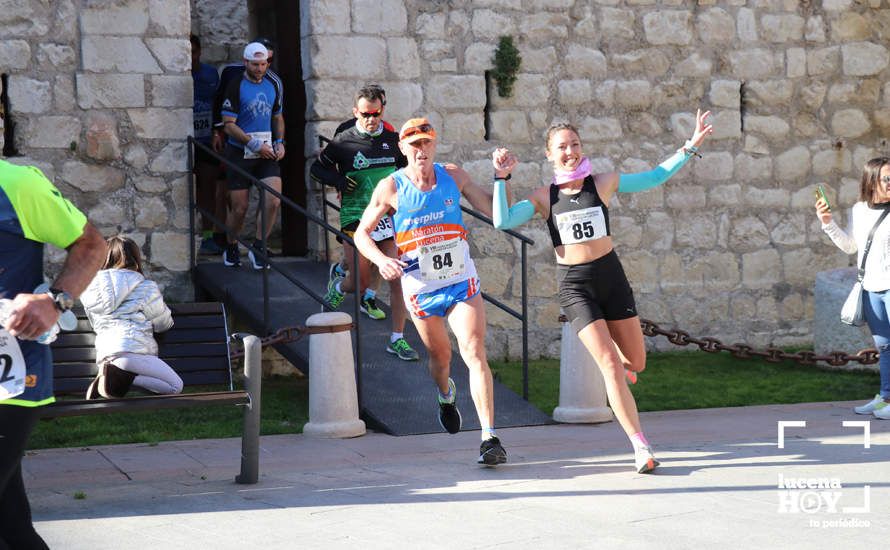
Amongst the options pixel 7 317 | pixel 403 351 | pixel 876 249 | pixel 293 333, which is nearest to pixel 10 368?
pixel 7 317

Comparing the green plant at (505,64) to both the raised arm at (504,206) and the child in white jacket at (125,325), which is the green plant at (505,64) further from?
the child in white jacket at (125,325)

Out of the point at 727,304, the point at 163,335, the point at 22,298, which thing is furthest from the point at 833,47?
the point at 22,298

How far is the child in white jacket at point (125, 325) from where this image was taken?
6.55 m

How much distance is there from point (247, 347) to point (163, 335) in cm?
108

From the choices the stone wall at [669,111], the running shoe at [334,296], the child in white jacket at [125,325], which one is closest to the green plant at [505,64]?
the stone wall at [669,111]

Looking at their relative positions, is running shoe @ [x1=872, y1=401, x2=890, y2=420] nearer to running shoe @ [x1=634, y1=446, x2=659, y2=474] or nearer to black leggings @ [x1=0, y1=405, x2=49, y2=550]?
running shoe @ [x1=634, y1=446, x2=659, y2=474]

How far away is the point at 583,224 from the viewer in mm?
6395

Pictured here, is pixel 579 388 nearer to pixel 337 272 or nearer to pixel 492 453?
pixel 492 453

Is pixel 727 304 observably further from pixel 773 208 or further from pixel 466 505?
pixel 466 505

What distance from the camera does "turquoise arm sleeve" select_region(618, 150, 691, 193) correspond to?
21.0 feet

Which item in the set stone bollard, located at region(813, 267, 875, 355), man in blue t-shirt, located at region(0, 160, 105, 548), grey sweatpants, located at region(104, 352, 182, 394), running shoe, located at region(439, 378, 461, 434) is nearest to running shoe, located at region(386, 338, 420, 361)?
running shoe, located at region(439, 378, 461, 434)

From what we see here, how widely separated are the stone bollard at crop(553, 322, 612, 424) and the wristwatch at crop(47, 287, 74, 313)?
14.5 feet

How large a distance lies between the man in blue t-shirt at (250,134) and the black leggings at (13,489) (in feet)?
19.4

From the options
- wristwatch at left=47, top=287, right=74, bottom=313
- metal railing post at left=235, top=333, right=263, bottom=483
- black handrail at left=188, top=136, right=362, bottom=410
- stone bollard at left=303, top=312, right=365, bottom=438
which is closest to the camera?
wristwatch at left=47, top=287, right=74, bottom=313
